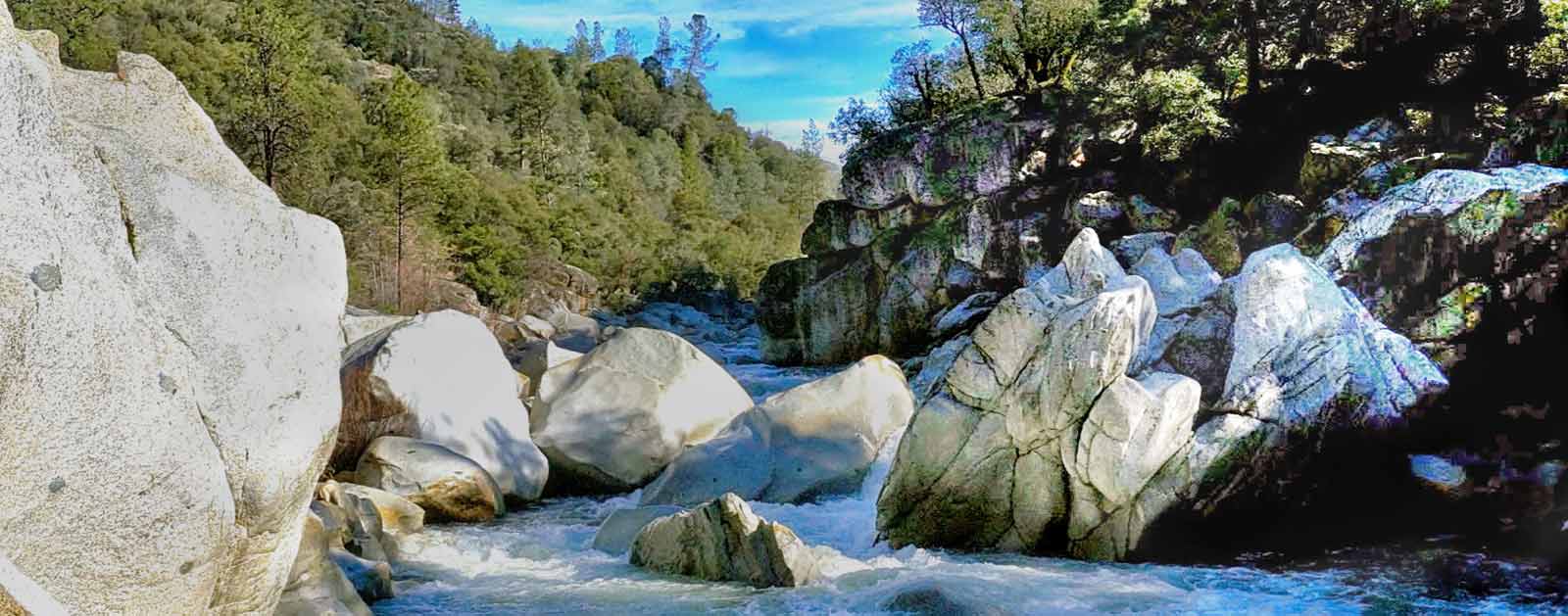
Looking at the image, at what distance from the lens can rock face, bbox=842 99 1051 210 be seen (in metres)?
28.3

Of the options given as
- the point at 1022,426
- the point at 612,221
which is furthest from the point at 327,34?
the point at 1022,426

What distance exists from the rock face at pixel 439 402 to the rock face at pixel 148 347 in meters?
8.08

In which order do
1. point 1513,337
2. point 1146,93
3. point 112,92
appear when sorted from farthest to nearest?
point 1146,93 → point 1513,337 → point 112,92

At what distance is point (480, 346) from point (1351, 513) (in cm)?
1068

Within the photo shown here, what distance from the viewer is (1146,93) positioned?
84.6 feet

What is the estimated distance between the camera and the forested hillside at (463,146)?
114 ft

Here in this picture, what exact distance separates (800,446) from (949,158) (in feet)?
55.0

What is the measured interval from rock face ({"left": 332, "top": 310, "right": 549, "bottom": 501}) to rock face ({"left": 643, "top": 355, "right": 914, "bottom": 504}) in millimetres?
1952

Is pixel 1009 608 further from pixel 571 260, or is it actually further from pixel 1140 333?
pixel 571 260

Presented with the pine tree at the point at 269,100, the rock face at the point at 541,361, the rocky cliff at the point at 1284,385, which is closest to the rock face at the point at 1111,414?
the rocky cliff at the point at 1284,385

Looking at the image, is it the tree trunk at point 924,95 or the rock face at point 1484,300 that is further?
the tree trunk at point 924,95

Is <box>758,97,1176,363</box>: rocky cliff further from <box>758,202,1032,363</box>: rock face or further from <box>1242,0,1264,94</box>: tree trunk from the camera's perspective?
<box>1242,0,1264,94</box>: tree trunk

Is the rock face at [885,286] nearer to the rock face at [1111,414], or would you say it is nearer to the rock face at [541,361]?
the rock face at [541,361]

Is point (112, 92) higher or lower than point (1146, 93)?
lower
